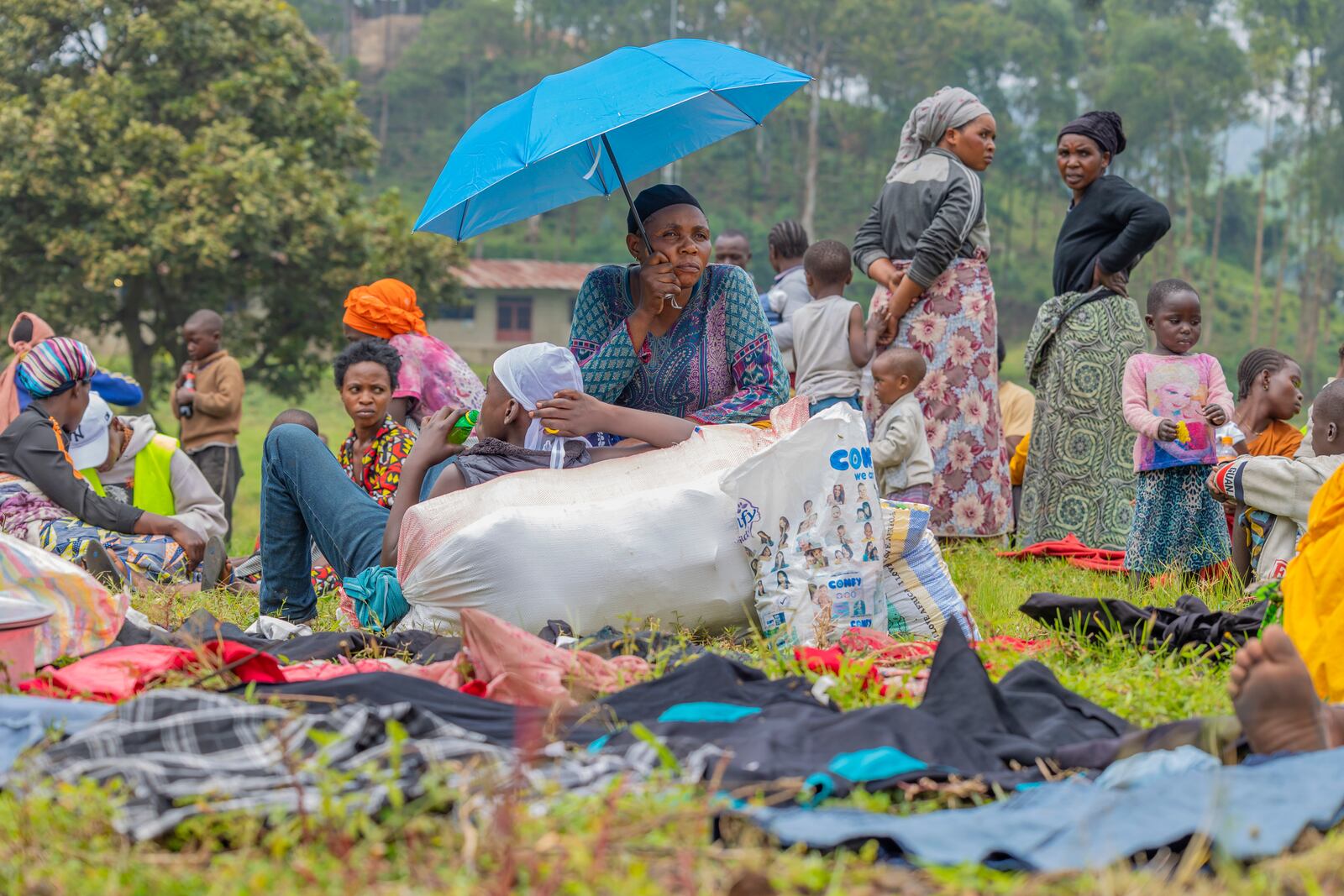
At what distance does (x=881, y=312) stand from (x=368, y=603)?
340 cm

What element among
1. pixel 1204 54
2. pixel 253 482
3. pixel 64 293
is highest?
pixel 1204 54

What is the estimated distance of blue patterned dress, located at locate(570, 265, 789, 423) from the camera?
4.65 metres

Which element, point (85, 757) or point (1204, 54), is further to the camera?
point (1204, 54)

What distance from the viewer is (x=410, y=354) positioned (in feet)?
21.0

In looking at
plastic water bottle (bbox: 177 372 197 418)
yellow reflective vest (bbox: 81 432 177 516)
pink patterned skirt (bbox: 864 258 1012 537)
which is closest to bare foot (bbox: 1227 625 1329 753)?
pink patterned skirt (bbox: 864 258 1012 537)

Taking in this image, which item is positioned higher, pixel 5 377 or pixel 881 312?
pixel 881 312

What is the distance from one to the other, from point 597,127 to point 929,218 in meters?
2.69

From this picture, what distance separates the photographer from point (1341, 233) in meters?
39.1

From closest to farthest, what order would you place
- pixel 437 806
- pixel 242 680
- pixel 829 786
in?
pixel 437 806
pixel 829 786
pixel 242 680

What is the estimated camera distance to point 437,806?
88.4 inches

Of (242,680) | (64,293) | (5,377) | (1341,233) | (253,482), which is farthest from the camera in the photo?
(1341,233)

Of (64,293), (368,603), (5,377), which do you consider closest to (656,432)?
(368,603)

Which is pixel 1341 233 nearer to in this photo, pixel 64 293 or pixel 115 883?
pixel 64 293

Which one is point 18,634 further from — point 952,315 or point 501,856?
point 952,315
